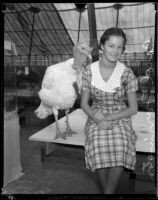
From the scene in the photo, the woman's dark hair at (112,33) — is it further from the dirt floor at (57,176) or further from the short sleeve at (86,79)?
the dirt floor at (57,176)

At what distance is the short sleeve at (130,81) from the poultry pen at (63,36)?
5 centimetres

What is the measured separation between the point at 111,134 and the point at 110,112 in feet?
0.46

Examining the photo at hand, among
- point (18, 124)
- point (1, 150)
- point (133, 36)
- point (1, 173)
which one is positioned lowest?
point (1, 173)

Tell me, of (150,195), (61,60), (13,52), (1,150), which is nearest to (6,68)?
(13,52)

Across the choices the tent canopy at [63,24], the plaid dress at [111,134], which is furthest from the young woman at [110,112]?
the tent canopy at [63,24]

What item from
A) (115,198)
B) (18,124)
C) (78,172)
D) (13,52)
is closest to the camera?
(115,198)

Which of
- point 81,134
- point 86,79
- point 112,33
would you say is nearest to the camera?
point 112,33

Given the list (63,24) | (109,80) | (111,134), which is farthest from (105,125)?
(63,24)

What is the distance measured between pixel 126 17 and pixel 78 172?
44.9 inches

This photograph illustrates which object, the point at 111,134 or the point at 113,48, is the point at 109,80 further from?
the point at 111,134

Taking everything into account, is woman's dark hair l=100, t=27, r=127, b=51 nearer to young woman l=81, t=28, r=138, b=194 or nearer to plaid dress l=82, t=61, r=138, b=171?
young woman l=81, t=28, r=138, b=194

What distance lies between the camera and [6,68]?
5.70 feet

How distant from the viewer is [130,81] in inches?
66.2

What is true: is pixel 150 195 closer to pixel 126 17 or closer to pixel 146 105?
pixel 146 105
